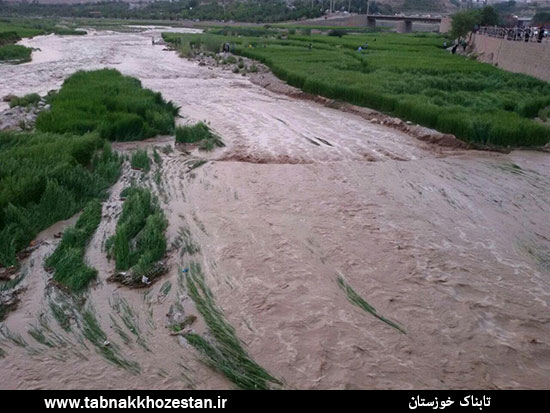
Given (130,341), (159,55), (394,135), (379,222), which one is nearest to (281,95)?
(394,135)

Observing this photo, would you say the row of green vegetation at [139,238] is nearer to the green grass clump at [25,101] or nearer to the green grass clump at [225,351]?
the green grass clump at [225,351]

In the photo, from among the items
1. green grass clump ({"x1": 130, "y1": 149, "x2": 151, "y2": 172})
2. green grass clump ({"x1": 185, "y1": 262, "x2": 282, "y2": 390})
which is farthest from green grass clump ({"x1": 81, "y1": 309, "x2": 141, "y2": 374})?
green grass clump ({"x1": 130, "y1": 149, "x2": 151, "y2": 172})

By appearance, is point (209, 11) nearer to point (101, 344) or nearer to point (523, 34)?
point (523, 34)

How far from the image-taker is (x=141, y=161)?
25.3ft

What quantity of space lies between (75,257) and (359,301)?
280cm

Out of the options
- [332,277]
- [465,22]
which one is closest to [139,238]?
[332,277]

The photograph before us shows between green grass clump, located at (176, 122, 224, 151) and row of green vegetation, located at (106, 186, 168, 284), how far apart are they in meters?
3.10

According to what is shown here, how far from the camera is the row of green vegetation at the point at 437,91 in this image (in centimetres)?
953

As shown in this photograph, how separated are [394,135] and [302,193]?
4.40 m

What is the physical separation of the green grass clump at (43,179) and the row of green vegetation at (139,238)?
30.7 inches

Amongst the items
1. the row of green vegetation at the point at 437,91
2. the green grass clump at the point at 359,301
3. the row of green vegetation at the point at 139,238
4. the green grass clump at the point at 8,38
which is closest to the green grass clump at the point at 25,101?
the row of green vegetation at the point at 139,238

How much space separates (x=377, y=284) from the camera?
14.9 ft

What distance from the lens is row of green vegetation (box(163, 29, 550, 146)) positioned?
31.3 ft

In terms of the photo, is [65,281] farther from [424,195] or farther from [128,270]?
[424,195]
